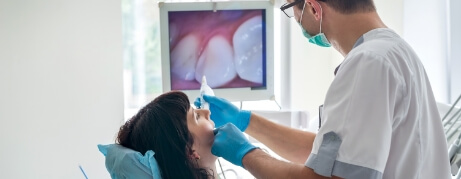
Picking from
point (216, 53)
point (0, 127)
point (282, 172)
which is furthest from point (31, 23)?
point (282, 172)

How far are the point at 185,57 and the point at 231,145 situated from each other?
3.07ft

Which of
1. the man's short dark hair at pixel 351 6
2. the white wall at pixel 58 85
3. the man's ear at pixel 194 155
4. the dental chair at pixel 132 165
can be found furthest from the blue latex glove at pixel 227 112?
the white wall at pixel 58 85

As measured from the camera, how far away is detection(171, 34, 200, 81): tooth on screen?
2.21 m

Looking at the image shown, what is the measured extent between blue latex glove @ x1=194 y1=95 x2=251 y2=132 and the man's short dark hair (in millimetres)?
656

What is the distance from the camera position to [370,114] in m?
1.01

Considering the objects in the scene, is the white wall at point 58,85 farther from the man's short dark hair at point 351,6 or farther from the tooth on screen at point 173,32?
the man's short dark hair at point 351,6

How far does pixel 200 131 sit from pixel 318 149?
1.66 ft

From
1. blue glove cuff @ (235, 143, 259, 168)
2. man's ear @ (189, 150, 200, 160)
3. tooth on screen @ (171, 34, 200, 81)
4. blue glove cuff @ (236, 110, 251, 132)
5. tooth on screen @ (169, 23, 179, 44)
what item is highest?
tooth on screen @ (169, 23, 179, 44)

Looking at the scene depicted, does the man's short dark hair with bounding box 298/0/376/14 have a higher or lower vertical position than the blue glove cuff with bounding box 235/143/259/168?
higher

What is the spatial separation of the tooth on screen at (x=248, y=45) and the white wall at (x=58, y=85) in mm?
630

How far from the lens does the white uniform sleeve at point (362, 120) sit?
3.28 ft

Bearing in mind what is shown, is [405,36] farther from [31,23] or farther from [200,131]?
[31,23]

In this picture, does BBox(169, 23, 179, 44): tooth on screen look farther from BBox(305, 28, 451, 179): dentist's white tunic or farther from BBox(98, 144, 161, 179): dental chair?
BBox(305, 28, 451, 179): dentist's white tunic

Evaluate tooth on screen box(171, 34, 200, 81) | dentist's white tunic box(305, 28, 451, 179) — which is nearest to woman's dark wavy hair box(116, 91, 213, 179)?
dentist's white tunic box(305, 28, 451, 179)
